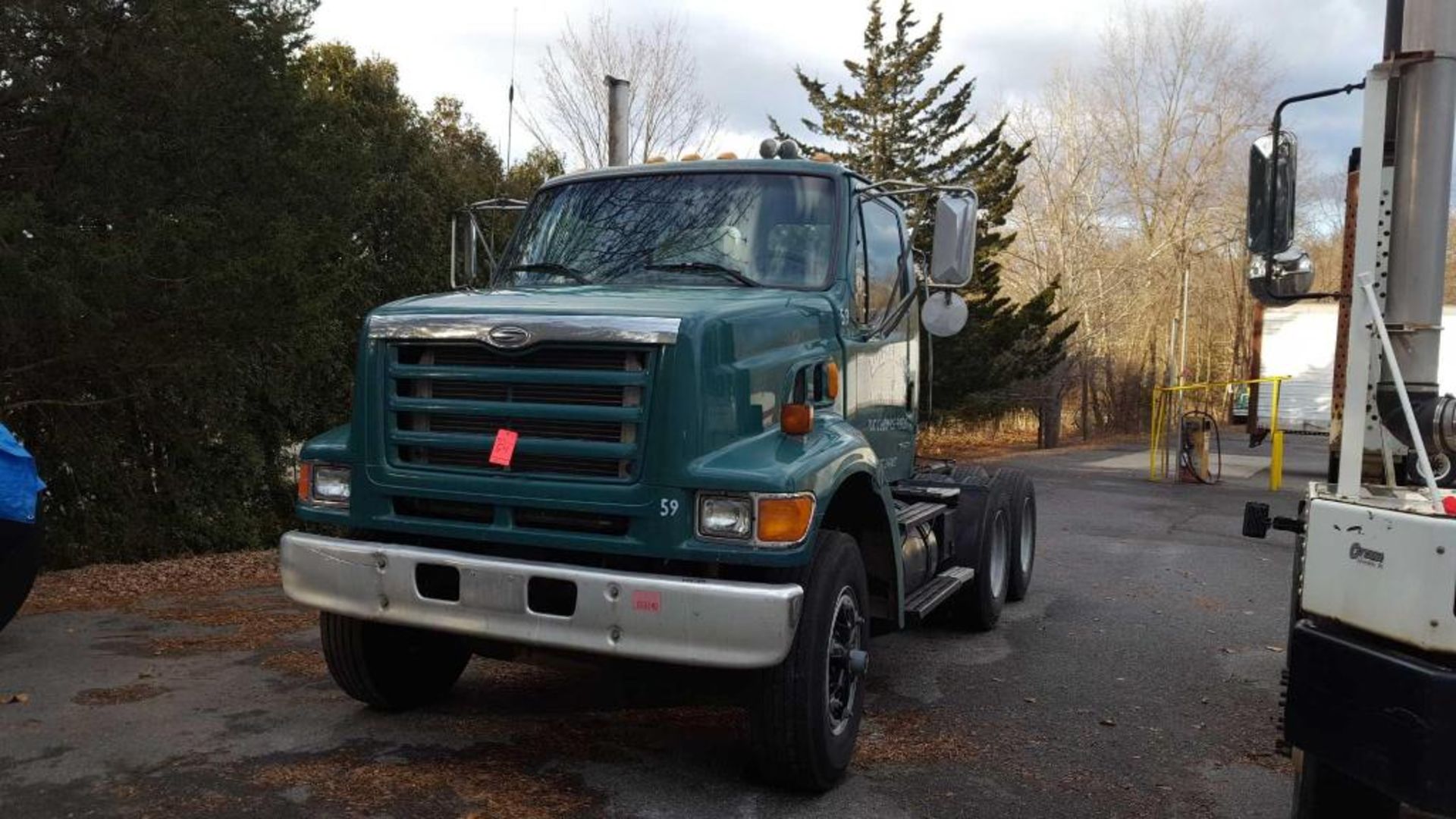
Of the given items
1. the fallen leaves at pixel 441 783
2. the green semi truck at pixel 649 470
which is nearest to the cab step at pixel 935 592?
the green semi truck at pixel 649 470

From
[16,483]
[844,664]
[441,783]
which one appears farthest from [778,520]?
[16,483]

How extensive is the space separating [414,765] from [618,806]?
896 mm

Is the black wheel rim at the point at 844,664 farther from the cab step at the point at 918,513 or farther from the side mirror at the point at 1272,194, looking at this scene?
the side mirror at the point at 1272,194

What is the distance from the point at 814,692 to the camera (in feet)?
12.9

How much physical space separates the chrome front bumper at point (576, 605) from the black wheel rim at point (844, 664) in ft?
1.85

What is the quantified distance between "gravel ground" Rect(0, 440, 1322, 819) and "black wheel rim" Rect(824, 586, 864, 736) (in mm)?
273

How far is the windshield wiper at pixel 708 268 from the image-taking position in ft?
15.8

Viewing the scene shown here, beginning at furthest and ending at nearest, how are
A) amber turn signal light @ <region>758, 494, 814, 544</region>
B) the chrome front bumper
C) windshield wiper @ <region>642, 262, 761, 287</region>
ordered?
windshield wiper @ <region>642, 262, 761, 287</region>, amber turn signal light @ <region>758, 494, 814, 544</region>, the chrome front bumper

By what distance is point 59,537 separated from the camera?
372 inches

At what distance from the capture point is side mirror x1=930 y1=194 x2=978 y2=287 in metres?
5.01

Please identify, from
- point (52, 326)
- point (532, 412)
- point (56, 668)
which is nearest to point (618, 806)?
point (532, 412)

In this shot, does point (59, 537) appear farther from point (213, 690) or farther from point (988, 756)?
point (988, 756)

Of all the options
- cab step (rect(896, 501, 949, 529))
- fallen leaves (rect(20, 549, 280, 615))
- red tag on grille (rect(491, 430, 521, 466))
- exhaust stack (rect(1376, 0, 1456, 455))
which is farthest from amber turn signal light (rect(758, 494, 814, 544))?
fallen leaves (rect(20, 549, 280, 615))

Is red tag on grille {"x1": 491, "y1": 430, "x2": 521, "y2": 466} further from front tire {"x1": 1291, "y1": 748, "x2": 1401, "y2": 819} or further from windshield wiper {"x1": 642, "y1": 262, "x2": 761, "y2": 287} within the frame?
front tire {"x1": 1291, "y1": 748, "x2": 1401, "y2": 819}
